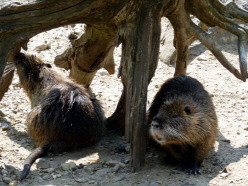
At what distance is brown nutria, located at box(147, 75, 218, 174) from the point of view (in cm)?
407

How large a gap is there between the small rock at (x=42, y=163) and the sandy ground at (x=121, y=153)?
4 centimetres

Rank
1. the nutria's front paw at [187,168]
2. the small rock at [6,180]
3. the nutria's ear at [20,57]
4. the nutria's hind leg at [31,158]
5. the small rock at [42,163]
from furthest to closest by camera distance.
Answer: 1. the nutria's ear at [20,57]
2. the small rock at [42,163]
3. the nutria's front paw at [187,168]
4. the nutria's hind leg at [31,158]
5. the small rock at [6,180]

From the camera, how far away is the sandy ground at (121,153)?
378 centimetres

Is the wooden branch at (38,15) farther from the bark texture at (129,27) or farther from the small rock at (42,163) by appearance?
the small rock at (42,163)

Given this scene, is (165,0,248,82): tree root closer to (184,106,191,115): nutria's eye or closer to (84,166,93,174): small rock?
(184,106,191,115): nutria's eye

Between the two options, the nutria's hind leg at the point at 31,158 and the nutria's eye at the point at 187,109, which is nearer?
the nutria's hind leg at the point at 31,158

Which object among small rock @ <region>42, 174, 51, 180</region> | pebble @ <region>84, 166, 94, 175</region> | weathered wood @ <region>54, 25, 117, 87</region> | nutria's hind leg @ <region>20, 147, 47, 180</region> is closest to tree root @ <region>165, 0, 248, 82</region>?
weathered wood @ <region>54, 25, 117, 87</region>

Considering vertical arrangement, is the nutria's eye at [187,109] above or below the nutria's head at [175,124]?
above

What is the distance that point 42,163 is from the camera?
4.25 metres

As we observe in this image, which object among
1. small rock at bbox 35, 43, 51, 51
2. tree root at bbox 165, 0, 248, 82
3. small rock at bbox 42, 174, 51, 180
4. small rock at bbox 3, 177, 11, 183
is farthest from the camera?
small rock at bbox 35, 43, 51, 51

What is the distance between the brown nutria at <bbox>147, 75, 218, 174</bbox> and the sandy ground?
0.21 meters

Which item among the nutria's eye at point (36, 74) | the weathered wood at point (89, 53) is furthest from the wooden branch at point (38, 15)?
the nutria's eye at point (36, 74)

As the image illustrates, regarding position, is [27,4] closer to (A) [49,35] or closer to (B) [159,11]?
(B) [159,11]

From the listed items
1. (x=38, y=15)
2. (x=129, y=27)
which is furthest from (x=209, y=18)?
(x=38, y=15)
